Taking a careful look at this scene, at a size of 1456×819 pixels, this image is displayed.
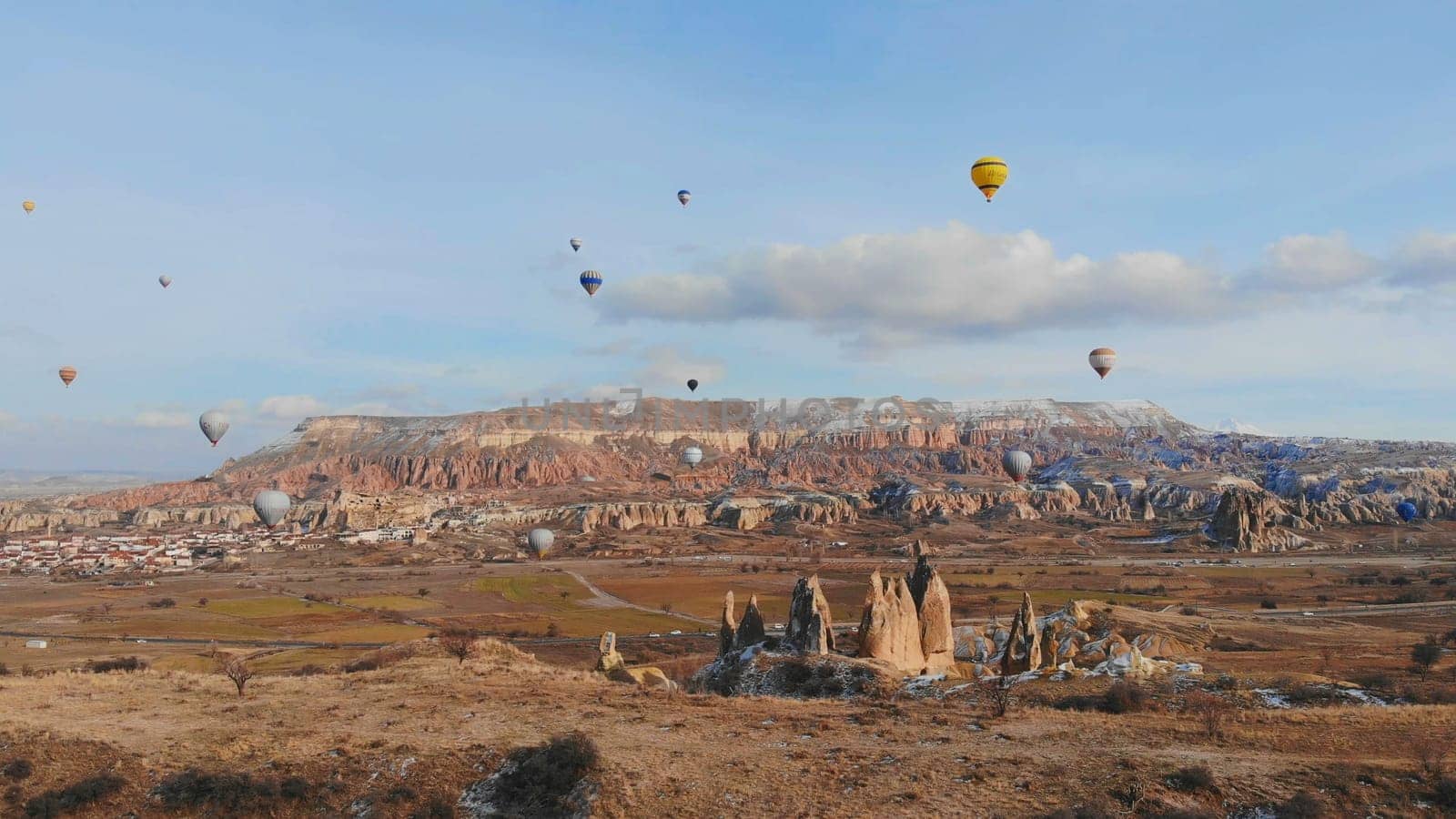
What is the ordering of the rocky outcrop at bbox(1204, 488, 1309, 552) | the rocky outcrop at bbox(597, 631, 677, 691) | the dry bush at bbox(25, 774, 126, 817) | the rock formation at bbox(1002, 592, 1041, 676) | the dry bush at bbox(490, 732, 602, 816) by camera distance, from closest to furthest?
1. the dry bush at bbox(490, 732, 602, 816)
2. the dry bush at bbox(25, 774, 126, 817)
3. the rocky outcrop at bbox(597, 631, 677, 691)
4. the rock formation at bbox(1002, 592, 1041, 676)
5. the rocky outcrop at bbox(1204, 488, 1309, 552)

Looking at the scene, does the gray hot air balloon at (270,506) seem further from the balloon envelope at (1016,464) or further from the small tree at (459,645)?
the balloon envelope at (1016,464)

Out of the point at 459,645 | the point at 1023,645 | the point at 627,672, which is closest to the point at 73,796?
the point at 459,645

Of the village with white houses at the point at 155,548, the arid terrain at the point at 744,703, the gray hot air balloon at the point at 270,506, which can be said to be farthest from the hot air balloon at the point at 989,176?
the village with white houses at the point at 155,548

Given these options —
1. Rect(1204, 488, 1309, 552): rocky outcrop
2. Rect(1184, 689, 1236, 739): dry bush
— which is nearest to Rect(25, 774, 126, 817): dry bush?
Rect(1184, 689, 1236, 739): dry bush

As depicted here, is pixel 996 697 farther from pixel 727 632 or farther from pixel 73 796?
pixel 73 796

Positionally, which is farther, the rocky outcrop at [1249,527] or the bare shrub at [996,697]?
the rocky outcrop at [1249,527]

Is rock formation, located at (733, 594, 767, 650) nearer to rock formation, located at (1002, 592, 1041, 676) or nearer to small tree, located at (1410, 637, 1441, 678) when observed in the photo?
rock formation, located at (1002, 592, 1041, 676)

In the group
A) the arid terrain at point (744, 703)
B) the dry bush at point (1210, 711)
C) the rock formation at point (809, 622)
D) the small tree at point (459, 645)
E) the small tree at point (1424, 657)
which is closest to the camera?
the arid terrain at point (744, 703)

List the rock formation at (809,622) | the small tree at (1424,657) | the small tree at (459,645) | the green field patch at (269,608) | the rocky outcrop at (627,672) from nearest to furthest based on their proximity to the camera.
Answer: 1. the small tree at (1424,657)
2. the rocky outcrop at (627,672)
3. the rock formation at (809,622)
4. the small tree at (459,645)
5. the green field patch at (269,608)
